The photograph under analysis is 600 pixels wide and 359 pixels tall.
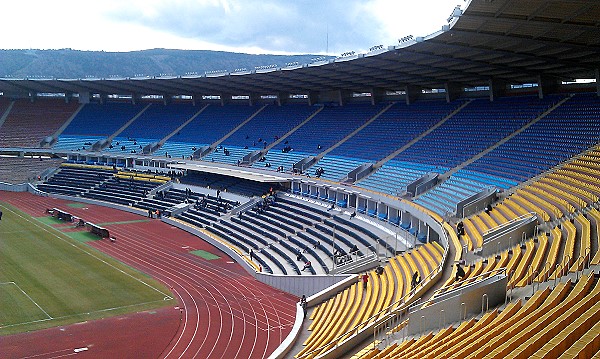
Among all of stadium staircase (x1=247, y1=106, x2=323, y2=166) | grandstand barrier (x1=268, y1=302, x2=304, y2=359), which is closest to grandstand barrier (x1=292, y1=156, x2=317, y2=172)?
stadium staircase (x1=247, y1=106, x2=323, y2=166)

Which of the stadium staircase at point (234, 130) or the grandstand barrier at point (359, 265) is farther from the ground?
the stadium staircase at point (234, 130)

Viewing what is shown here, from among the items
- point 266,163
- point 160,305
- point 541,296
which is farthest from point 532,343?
point 266,163

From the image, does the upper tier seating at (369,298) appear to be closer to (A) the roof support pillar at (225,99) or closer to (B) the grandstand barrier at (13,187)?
(A) the roof support pillar at (225,99)

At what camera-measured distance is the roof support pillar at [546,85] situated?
110ft

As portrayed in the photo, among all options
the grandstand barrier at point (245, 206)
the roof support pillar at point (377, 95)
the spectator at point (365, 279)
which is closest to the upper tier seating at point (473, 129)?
the roof support pillar at point (377, 95)

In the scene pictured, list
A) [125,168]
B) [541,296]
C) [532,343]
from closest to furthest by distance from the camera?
[532,343] → [541,296] → [125,168]

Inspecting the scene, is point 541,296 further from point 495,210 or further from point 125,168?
point 125,168

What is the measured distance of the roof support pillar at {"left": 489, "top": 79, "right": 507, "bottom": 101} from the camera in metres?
36.6

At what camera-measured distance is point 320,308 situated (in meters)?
20.8

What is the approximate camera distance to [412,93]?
42844 millimetres

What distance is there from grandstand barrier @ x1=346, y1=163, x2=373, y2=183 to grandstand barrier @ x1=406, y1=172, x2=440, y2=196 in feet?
17.5

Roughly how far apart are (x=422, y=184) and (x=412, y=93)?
1447 cm

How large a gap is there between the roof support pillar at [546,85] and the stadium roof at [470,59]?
14.2 inches

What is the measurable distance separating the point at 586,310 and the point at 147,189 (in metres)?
40.7
